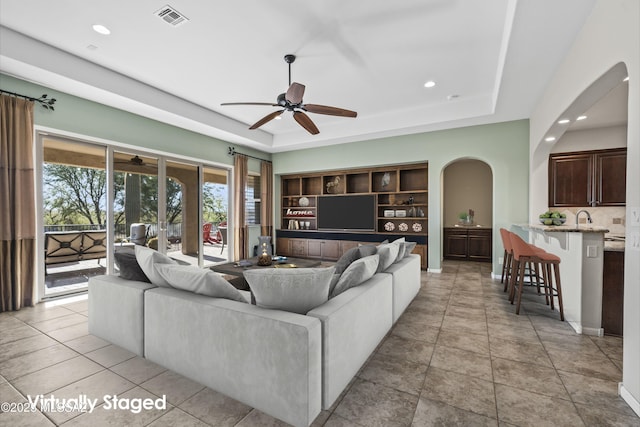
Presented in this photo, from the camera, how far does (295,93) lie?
313 centimetres

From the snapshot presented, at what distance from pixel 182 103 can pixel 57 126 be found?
165cm

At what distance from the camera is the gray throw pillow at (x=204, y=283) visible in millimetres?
1977

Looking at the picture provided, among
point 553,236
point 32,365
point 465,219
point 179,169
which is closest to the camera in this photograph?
point 32,365

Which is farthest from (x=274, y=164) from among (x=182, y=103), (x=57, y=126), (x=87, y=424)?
(x=87, y=424)

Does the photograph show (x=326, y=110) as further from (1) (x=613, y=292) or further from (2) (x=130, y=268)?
(1) (x=613, y=292)

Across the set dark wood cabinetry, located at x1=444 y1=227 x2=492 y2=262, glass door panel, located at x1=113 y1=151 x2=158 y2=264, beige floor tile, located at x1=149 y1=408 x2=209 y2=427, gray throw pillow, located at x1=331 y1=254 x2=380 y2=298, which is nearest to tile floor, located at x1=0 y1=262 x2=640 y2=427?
beige floor tile, located at x1=149 y1=408 x2=209 y2=427

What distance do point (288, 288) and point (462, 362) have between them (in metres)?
1.56

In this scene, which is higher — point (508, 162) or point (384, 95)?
point (384, 95)

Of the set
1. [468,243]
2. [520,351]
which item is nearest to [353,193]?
[468,243]

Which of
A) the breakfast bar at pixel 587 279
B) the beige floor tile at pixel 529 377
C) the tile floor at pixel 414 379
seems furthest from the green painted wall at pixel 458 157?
the beige floor tile at pixel 529 377

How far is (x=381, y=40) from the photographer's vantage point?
3.10 m

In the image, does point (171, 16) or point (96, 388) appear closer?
point (96, 388)

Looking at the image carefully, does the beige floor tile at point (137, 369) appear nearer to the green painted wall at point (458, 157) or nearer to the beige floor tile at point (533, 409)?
the beige floor tile at point (533, 409)

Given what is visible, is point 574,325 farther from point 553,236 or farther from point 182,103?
point 182,103
